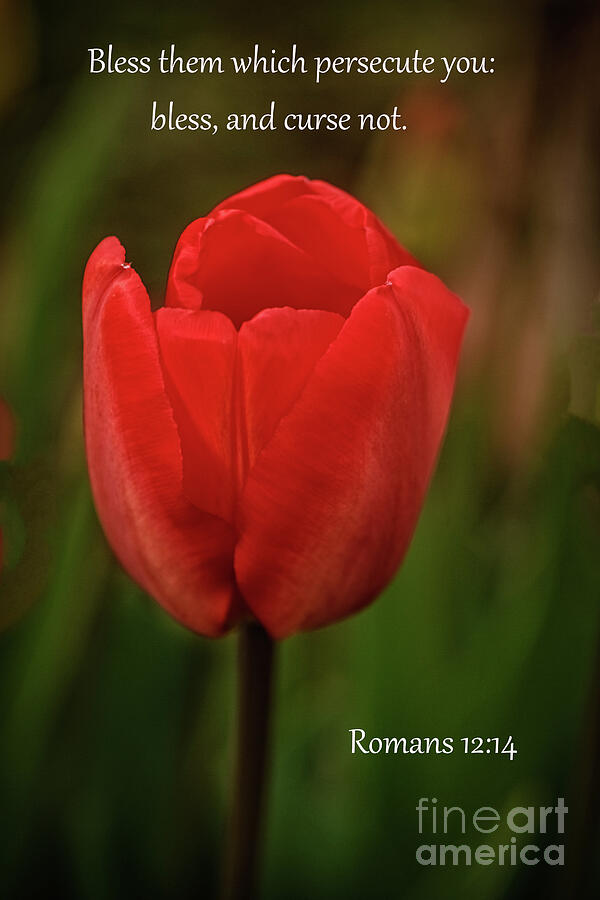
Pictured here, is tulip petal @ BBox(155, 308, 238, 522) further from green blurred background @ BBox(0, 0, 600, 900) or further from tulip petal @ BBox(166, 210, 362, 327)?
green blurred background @ BBox(0, 0, 600, 900)

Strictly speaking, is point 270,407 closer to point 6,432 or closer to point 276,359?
point 276,359

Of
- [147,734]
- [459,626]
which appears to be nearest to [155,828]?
[147,734]

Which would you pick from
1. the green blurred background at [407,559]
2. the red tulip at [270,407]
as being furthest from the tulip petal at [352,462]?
the green blurred background at [407,559]

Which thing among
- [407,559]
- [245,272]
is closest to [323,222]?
[245,272]

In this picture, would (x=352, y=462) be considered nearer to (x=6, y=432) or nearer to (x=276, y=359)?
(x=276, y=359)

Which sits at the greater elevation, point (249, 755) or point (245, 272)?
point (245, 272)

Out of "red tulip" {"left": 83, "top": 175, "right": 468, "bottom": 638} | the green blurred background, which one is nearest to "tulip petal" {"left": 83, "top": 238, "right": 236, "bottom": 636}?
"red tulip" {"left": 83, "top": 175, "right": 468, "bottom": 638}

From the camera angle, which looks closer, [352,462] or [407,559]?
[352,462]
